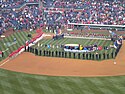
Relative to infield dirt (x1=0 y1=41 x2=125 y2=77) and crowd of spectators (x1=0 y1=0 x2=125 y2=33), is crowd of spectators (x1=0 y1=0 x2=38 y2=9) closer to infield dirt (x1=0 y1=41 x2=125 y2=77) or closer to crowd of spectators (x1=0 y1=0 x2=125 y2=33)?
crowd of spectators (x1=0 y1=0 x2=125 y2=33)

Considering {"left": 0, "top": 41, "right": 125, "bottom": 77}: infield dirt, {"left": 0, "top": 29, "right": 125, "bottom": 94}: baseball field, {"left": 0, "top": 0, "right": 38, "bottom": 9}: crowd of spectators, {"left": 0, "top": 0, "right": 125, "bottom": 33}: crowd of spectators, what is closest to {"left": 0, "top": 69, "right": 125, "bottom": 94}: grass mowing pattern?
{"left": 0, "top": 29, "right": 125, "bottom": 94}: baseball field

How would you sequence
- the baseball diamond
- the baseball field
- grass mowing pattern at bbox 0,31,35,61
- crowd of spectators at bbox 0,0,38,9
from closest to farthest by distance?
the baseball field, the baseball diamond, grass mowing pattern at bbox 0,31,35,61, crowd of spectators at bbox 0,0,38,9

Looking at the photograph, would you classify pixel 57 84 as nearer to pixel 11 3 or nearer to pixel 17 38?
pixel 17 38

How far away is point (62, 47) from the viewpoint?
48.3 metres

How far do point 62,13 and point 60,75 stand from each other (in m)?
43.6

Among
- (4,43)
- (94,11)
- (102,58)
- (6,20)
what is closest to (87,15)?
(94,11)

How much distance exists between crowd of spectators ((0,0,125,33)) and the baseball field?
24.1 meters

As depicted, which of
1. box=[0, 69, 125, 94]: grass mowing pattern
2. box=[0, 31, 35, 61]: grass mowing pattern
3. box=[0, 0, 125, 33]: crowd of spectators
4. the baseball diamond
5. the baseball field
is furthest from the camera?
box=[0, 0, 125, 33]: crowd of spectators

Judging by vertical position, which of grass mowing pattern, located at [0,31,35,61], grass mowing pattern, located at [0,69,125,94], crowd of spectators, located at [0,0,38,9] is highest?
crowd of spectators, located at [0,0,38,9]

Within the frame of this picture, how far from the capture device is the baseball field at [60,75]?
96.7 feet

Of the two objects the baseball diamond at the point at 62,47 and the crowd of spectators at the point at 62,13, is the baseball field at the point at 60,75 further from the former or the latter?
the crowd of spectators at the point at 62,13

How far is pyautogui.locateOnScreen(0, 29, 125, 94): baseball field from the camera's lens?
29.5m

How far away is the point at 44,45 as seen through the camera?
50.8 m

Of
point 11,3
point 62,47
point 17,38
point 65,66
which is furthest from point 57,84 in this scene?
point 11,3
